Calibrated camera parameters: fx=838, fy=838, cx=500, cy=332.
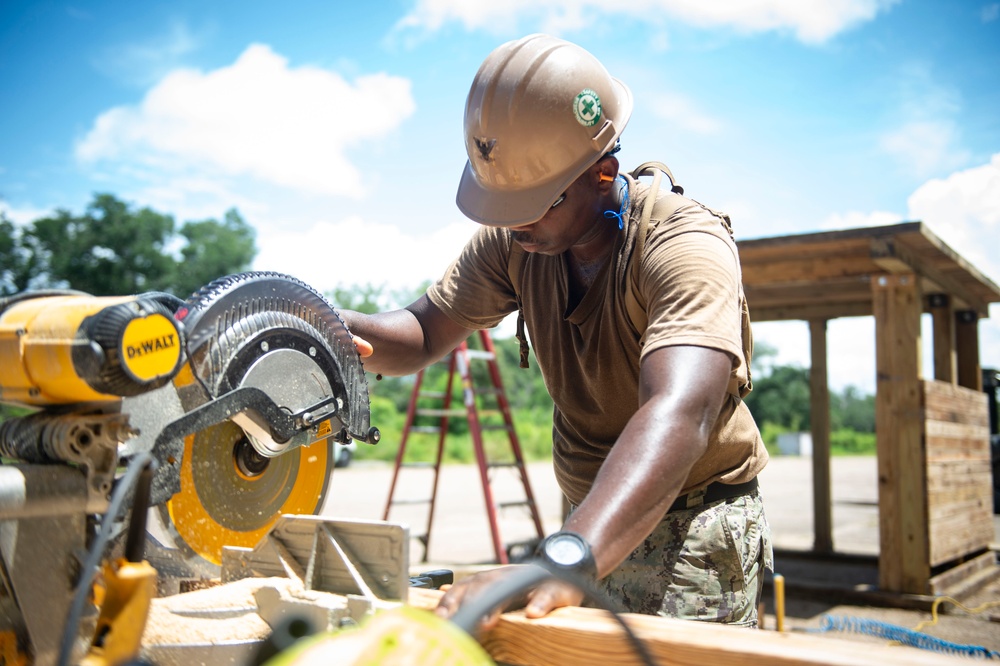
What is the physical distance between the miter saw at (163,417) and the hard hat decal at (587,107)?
0.75m

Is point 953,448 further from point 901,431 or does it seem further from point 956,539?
point 901,431

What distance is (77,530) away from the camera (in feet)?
4.15

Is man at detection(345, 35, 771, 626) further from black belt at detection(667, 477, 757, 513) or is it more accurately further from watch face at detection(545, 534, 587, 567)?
watch face at detection(545, 534, 587, 567)

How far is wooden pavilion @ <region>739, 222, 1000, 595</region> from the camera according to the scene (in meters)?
6.11

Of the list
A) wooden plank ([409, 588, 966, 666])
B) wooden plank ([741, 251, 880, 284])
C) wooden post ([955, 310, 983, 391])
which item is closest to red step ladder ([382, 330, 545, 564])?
wooden plank ([741, 251, 880, 284])

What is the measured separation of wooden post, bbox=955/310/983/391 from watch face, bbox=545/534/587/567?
8.57m

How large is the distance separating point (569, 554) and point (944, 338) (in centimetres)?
737

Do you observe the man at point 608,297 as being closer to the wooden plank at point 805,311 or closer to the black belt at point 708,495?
the black belt at point 708,495

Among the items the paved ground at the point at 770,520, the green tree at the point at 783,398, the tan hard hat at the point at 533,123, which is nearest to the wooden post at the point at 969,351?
the paved ground at the point at 770,520

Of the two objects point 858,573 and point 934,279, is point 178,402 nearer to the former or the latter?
point 934,279

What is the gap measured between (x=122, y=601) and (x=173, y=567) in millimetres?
418

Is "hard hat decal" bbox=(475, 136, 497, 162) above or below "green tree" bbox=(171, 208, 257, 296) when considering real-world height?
below

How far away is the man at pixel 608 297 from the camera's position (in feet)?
A: 5.88

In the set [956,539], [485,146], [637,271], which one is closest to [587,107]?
[485,146]
